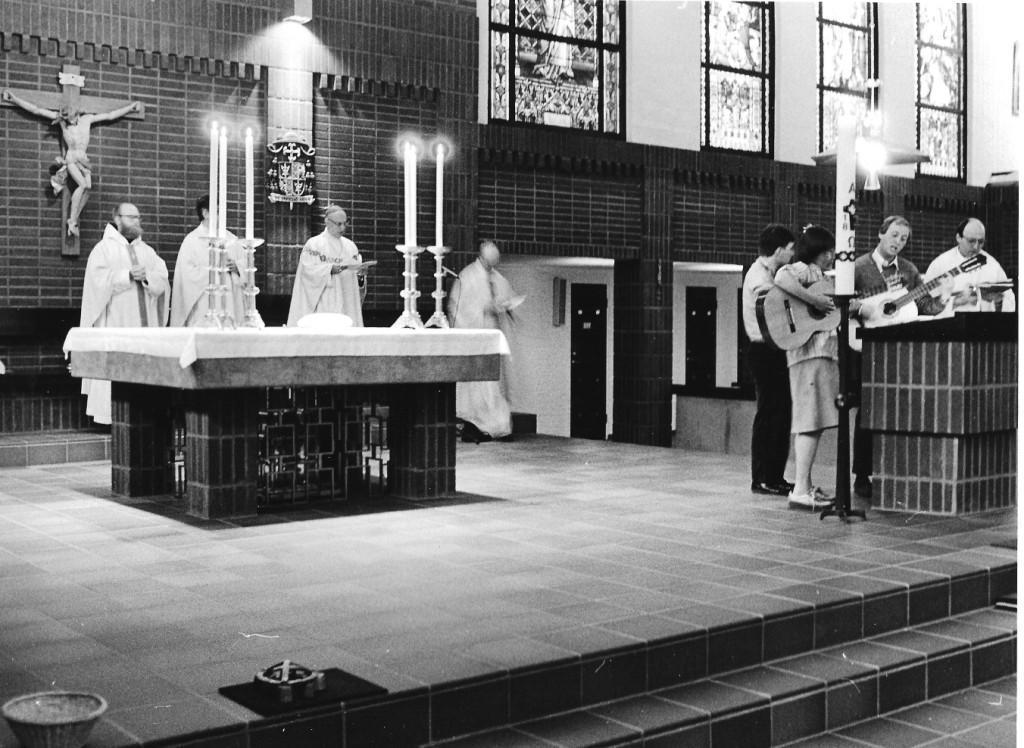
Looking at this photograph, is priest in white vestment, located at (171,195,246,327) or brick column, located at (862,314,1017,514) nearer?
brick column, located at (862,314,1017,514)

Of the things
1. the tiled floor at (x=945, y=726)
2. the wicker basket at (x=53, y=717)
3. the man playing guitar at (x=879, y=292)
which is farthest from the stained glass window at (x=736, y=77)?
the wicker basket at (x=53, y=717)

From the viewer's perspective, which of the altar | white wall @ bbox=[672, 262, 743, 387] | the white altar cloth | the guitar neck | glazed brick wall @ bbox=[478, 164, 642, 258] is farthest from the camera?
white wall @ bbox=[672, 262, 743, 387]

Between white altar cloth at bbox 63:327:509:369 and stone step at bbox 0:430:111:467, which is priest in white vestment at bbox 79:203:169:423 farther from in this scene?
white altar cloth at bbox 63:327:509:369

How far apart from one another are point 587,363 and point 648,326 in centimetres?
217

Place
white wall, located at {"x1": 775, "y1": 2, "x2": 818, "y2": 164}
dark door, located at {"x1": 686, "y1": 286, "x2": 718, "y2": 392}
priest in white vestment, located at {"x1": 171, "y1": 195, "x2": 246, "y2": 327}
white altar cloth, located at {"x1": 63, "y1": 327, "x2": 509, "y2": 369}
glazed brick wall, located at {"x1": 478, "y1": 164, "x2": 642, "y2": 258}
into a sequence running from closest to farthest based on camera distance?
white altar cloth, located at {"x1": 63, "y1": 327, "x2": 509, "y2": 369}
priest in white vestment, located at {"x1": 171, "y1": 195, "x2": 246, "y2": 327}
glazed brick wall, located at {"x1": 478, "y1": 164, "x2": 642, "y2": 258}
white wall, located at {"x1": 775, "y1": 2, "x2": 818, "y2": 164}
dark door, located at {"x1": 686, "y1": 286, "x2": 718, "y2": 392}

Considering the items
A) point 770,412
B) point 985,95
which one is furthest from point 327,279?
point 985,95

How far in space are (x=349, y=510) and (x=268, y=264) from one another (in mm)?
4409

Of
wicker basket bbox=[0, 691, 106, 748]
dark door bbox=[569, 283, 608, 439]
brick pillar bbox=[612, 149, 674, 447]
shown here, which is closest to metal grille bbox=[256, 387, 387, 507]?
wicker basket bbox=[0, 691, 106, 748]

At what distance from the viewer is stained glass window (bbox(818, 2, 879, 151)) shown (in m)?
15.7

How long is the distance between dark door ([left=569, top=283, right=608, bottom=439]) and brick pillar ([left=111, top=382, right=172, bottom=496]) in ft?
27.8

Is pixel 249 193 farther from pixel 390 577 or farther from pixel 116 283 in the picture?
pixel 116 283

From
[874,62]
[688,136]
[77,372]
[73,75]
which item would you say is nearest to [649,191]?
[688,136]

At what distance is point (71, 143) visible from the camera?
9.88 metres

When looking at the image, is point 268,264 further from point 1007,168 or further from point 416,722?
point 1007,168
